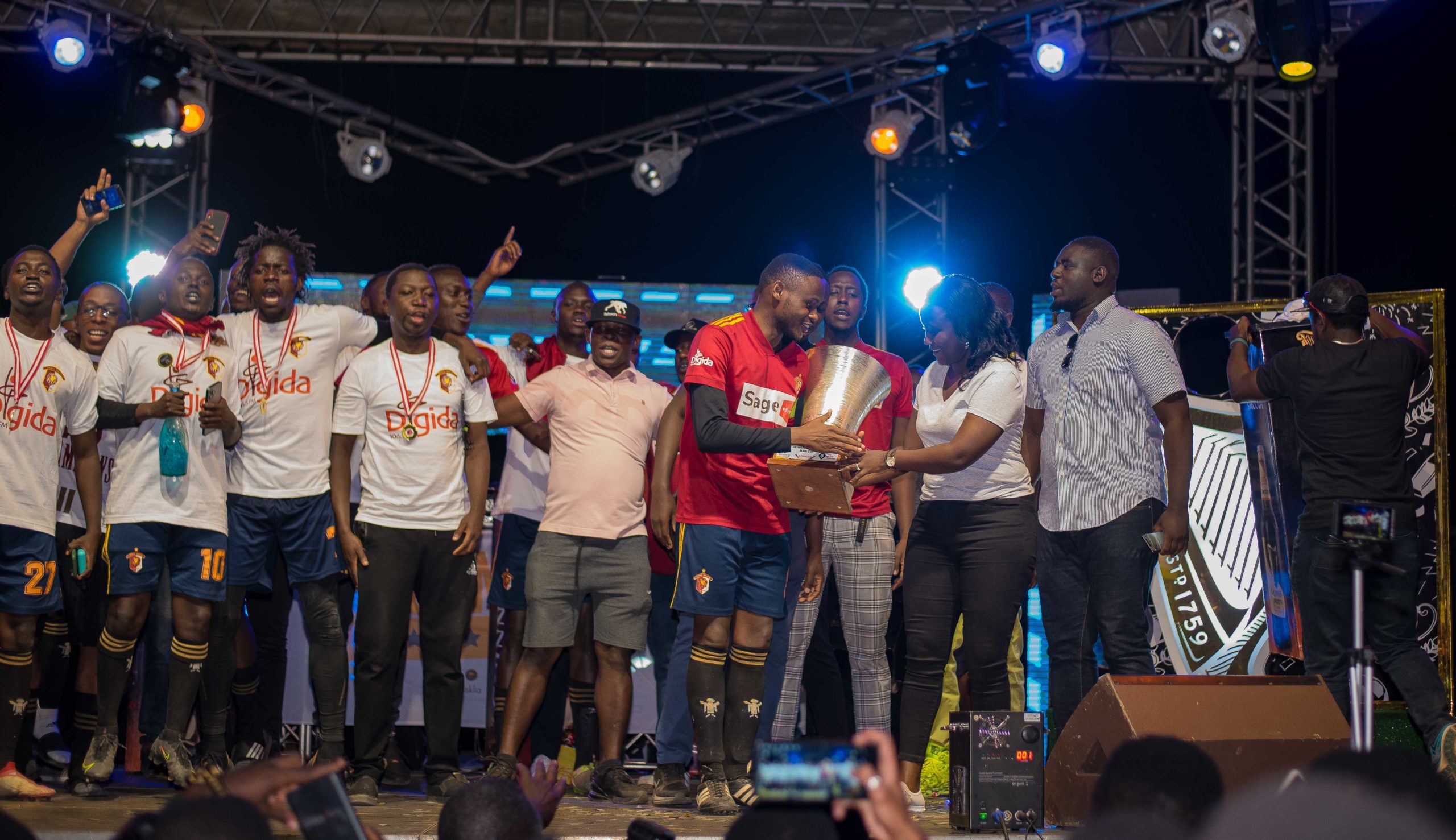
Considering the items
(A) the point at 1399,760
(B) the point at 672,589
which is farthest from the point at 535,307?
(A) the point at 1399,760

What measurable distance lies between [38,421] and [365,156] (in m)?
5.34

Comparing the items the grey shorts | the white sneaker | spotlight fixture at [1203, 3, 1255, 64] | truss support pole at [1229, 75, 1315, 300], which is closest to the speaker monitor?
the white sneaker

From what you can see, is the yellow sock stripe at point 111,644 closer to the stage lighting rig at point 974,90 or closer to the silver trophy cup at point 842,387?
the silver trophy cup at point 842,387

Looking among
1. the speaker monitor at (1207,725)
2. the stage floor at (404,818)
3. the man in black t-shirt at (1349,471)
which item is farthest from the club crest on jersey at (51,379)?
the man in black t-shirt at (1349,471)

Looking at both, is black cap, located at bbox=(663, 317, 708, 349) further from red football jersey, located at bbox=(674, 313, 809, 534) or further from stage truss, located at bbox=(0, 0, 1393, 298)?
stage truss, located at bbox=(0, 0, 1393, 298)

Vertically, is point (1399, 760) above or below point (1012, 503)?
below

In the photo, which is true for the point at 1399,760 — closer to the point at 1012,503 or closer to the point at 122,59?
the point at 1012,503

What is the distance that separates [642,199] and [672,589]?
548 cm

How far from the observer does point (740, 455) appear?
469 centimetres

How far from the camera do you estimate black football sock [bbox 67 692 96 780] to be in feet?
16.5

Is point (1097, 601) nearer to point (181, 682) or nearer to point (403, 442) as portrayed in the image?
point (403, 442)

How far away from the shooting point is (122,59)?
28.1 feet

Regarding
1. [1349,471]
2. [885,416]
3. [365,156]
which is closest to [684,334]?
[885,416]

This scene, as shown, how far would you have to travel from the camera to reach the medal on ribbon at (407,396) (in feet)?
16.3
